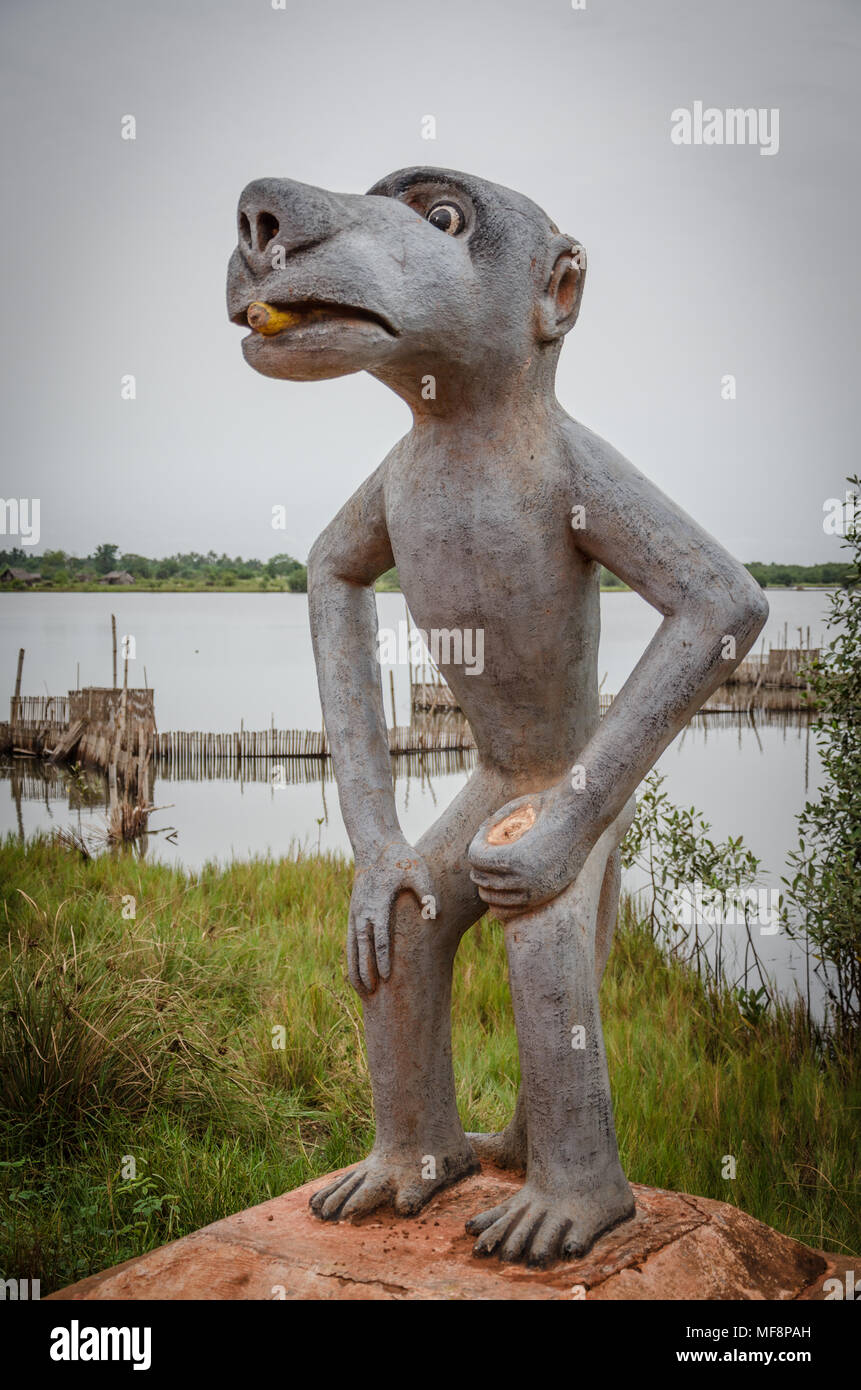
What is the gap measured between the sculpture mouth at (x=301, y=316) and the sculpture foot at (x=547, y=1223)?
1.40m

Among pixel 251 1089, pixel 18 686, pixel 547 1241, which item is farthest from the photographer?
pixel 18 686

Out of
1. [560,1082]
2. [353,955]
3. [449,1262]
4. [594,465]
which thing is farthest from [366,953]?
[594,465]

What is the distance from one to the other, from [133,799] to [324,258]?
6.51 m

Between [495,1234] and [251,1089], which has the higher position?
[495,1234]

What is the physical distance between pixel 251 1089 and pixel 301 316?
8.17 ft

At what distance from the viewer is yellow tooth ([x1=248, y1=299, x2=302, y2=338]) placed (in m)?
1.84

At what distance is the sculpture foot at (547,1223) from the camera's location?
1.93 metres

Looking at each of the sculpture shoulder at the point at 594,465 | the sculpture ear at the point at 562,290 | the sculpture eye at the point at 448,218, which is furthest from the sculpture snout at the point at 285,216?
the sculpture shoulder at the point at 594,465

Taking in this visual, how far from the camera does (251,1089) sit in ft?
11.9

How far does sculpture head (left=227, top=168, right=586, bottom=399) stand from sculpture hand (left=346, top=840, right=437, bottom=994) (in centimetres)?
81

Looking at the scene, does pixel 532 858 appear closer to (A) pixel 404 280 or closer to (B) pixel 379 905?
(B) pixel 379 905

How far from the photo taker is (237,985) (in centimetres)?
431

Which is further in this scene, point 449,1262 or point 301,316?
point 449,1262
